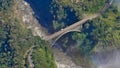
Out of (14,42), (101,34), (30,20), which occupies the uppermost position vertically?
(30,20)

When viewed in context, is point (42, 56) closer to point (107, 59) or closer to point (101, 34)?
point (101, 34)

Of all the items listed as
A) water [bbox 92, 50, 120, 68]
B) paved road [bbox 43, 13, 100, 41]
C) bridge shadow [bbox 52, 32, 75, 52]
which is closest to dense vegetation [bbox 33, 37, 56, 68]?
paved road [bbox 43, 13, 100, 41]

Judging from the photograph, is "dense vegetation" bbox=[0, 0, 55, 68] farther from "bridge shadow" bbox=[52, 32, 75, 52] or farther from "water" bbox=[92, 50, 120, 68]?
"water" bbox=[92, 50, 120, 68]

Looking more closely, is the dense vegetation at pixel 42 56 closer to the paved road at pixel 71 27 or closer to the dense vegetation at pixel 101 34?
the paved road at pixel 71 27

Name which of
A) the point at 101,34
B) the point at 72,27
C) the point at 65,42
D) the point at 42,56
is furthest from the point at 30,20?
the point at 101,34

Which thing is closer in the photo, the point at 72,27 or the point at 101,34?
the point at 101,34

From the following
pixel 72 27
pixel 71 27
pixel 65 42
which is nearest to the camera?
pixel 72 27

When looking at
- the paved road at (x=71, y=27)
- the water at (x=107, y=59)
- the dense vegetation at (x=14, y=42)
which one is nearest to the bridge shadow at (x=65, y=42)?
the paved road at (x=71, y=27)

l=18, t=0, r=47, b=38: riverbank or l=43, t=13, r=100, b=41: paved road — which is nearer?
l=43, t=13, r=100, b=41: paved road

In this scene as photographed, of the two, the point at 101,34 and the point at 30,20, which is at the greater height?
the point at 30,20
